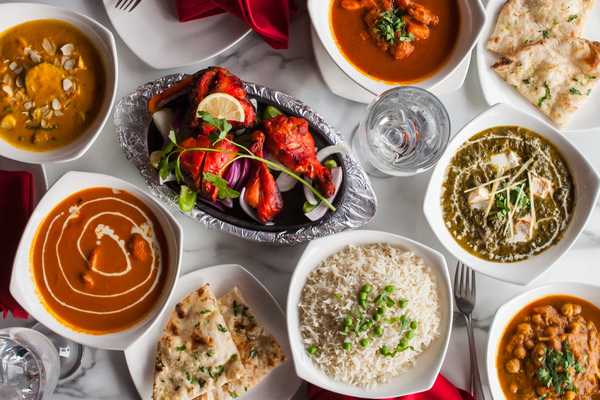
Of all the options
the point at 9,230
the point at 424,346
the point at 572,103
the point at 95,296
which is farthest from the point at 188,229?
the point at 572,103

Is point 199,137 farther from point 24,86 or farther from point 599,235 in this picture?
point 599,235

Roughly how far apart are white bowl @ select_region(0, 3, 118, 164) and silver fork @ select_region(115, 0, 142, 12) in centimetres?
24

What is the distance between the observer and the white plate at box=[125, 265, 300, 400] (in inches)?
114

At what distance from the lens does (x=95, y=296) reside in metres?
2.82

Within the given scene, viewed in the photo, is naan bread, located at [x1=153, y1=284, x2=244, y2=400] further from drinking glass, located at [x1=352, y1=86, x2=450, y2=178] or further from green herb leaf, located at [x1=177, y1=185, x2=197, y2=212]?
drinking glass, located at [x1=352, y1=86, x2=450, y2=178]

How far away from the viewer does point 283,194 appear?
286 cm

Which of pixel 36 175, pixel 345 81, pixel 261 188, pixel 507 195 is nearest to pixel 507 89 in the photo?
pixel 507 195

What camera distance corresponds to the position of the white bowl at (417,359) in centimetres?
275

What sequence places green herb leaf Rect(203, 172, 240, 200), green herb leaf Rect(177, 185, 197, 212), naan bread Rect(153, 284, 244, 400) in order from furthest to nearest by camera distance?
naan bread Rect(153, 284, 244, 400)
green herb leaf Rect(177, 185, 197, 212)
green herb leaf Rect(203, 172, 240, 200)

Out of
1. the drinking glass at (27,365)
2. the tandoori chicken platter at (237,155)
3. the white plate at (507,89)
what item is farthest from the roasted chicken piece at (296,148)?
the drinking glass at (27,365)

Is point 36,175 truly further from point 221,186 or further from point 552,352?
point 552,352

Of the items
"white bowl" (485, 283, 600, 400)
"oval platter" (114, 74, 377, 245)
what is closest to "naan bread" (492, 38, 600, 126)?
"white bowl" (485, 283, 600, 400)

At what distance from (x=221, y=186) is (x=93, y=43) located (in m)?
0.92

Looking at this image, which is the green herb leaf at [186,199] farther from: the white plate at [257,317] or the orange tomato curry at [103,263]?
the white plate at [257,317]
